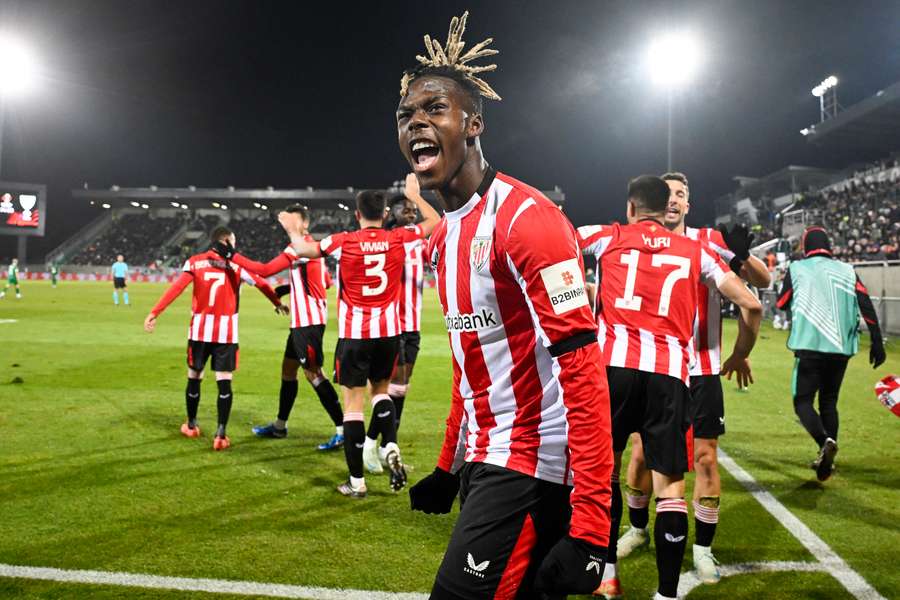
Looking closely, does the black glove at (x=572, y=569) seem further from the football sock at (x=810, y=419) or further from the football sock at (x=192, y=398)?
the football sock at (x=192, y=398)

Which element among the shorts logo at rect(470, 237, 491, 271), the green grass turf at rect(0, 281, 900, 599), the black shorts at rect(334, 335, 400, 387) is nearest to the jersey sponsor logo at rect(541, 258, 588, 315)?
the shorts logo at rect(470, 237, 491, 271)

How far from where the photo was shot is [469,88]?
2.16 meters

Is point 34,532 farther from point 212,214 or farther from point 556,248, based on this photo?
point 212,214

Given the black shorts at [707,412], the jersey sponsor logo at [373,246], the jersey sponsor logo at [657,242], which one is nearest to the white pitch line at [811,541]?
the black shorts at [707,412]

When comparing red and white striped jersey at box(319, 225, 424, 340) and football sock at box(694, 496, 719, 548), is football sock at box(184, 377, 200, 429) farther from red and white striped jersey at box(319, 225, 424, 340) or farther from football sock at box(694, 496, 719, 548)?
football sock at box(694, 496, 719, 548)

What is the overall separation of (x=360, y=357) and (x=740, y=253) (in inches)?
121

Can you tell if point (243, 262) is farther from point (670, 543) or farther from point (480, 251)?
point (480, 251)

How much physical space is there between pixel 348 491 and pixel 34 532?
209 centimetres

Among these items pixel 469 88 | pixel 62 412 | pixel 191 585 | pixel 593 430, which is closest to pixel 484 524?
pixel 593 430

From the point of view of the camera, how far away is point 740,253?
3.61 metres

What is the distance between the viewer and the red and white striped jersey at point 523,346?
5.64ft

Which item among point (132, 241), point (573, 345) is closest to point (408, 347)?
point (573, 345)

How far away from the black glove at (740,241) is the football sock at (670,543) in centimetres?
139

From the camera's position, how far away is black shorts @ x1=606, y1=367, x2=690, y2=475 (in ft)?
10.5
